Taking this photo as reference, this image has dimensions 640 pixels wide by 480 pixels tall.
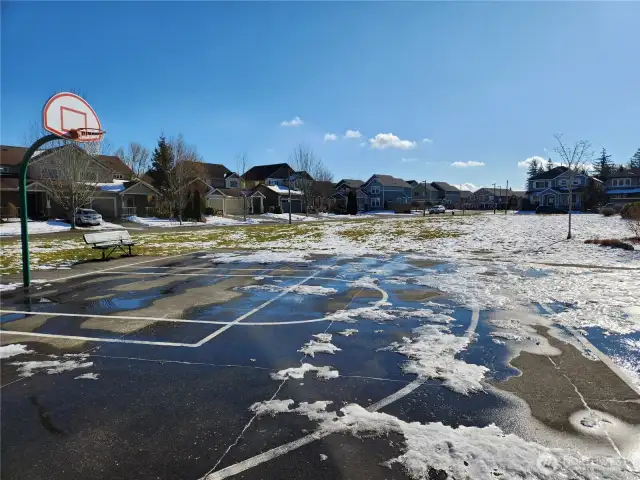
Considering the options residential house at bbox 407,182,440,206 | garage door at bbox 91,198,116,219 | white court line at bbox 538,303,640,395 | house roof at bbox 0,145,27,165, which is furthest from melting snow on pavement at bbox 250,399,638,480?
residential house at bbox 407,182,440,206

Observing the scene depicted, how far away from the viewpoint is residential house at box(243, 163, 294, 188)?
276ft

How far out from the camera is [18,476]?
303 cm

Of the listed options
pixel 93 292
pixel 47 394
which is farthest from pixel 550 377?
pixel 93 292

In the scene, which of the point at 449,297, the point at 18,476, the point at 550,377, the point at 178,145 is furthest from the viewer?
the point at 178,145

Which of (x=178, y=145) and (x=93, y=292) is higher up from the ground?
(x=178, y=145)

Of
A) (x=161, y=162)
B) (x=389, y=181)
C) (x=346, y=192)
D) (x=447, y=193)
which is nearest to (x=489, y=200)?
(x=447, y=193)

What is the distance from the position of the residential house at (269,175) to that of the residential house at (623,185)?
197 ft

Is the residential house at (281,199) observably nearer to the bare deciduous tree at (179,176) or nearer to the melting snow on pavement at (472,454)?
A: the bare deciduous tree at (179,176)

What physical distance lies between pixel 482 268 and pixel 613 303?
484 centimetres

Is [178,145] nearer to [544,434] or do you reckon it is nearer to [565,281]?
[565,281]

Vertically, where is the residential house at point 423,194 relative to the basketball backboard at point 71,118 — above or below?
above

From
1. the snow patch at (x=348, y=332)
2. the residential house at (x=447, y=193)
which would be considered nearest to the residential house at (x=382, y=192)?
the residential house at (x=447, y=193)

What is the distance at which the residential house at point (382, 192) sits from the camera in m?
91.1

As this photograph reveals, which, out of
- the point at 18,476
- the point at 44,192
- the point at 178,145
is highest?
the point at 178,145
